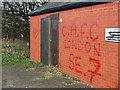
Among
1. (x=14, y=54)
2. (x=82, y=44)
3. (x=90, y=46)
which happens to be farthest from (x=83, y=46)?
(x=14, y=54)

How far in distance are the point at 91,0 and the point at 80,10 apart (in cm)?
81

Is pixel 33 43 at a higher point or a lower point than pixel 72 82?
higher

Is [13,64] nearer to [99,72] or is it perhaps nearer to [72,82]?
[72,82]

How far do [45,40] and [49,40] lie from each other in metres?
0.69

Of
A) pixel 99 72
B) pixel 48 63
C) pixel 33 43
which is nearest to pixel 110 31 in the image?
pixel 99 72

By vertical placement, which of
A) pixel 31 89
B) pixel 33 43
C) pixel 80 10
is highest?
pixel 80 10

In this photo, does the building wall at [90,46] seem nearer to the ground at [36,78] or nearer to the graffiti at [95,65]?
the graffiti at [95,65]

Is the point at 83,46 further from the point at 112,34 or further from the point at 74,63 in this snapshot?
the point at 112,34

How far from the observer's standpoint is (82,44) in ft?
34.2

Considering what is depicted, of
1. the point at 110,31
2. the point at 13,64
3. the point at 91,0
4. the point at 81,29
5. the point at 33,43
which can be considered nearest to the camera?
the point at 110,31

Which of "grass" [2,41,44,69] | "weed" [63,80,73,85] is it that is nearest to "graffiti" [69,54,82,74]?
"weed" [63,80,73,85]

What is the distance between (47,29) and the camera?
1487cm

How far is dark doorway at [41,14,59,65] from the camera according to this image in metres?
13.6

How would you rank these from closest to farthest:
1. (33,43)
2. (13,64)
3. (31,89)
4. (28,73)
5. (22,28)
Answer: (31,89)
(28,73)
(13,64)
(33,43)
(22,28)
